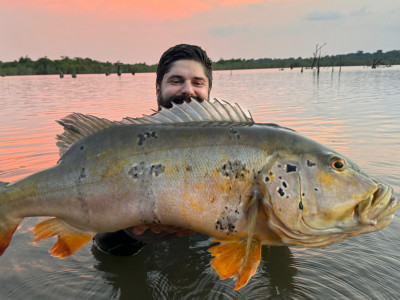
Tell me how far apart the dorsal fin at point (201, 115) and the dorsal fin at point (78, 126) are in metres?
0.23

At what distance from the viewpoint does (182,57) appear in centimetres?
491

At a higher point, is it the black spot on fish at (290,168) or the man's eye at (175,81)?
the man's eye at (175,81)

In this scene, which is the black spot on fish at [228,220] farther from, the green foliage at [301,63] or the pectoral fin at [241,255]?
the green foliage at [301,63]

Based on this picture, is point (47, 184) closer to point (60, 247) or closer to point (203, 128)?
point (60, 247)

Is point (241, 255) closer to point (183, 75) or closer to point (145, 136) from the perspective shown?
point (145, 136)

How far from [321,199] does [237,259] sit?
2.37ft

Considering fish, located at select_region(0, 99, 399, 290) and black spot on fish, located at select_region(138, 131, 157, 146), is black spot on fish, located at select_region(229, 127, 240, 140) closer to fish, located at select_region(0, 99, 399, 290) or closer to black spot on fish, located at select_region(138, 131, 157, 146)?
fish, located at select_region(0, 99, 399, 290)

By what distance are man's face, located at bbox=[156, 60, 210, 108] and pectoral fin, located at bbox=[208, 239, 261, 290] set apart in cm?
276

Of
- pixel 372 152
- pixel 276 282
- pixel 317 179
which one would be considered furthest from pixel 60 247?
pixel 372 152

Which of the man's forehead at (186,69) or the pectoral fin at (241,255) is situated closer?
the pectoral fin at (241,255)

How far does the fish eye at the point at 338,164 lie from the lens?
2.24 meters

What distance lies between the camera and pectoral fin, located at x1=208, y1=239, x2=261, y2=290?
2.29 meters

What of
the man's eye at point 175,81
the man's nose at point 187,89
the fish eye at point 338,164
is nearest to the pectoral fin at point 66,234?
the fish eye at point 338,164

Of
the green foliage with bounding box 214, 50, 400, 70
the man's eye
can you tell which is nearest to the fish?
the man's eye
